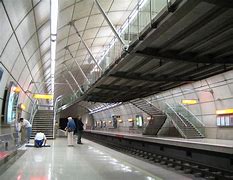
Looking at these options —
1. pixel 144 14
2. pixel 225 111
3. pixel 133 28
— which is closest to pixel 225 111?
pixel 225 111

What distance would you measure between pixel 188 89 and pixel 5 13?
22.5 meters

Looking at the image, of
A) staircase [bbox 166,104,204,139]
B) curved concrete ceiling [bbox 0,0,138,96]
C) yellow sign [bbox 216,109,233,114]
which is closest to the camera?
curved concrete ceiling [bbox 0,0,138,96]

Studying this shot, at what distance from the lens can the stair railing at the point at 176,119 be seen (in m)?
27.4

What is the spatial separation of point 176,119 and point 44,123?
13032 millimetres

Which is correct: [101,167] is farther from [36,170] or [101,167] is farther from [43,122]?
[43,122]

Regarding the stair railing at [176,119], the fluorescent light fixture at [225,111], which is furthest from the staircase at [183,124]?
the fluorescent light fixture at [225,111]

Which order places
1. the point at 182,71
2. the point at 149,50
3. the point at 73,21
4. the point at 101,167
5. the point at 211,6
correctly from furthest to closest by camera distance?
the point at 73,21 < the point at 182,71 < the point at 149,50 < the point at 101,167 < the point at 211,6

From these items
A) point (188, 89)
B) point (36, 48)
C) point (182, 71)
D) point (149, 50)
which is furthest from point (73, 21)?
point (188, 89)

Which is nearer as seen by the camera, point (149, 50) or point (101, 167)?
point (101, 167)

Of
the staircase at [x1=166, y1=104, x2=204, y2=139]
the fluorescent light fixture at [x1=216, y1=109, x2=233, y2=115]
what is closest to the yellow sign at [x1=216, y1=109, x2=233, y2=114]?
the fluorescent light fixture at [x1=216, y1=109, x2=233, y2=115]

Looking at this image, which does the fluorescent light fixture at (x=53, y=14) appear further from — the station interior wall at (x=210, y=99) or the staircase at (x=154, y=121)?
the staircase at (x=154, y=121)

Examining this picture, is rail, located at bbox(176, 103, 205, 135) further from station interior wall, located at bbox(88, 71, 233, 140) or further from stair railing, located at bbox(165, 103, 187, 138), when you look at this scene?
stair railing, located at bbox(165, 103, 187, 138)

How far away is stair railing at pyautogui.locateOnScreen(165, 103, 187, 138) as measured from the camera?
89.8 feet

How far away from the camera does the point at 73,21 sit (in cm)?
2306
